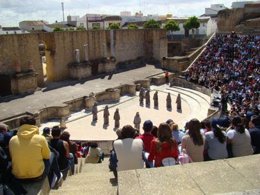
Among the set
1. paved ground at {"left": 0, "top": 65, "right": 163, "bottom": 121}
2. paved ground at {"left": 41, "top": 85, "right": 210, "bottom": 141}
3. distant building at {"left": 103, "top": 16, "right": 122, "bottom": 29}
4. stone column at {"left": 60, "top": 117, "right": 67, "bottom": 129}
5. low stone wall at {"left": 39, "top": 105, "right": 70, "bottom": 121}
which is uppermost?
distant building at {"left": 103, "top": 16, "right": 122, "bottom": 29}

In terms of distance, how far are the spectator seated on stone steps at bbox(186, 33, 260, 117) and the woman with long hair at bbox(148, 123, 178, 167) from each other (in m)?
12.5

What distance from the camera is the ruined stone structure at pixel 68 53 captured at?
2486 cm

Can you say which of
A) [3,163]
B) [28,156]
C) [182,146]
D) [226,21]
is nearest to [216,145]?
[182,146]

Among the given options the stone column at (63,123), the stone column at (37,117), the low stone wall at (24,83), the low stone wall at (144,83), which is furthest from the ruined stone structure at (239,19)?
the stone column at (37,117)

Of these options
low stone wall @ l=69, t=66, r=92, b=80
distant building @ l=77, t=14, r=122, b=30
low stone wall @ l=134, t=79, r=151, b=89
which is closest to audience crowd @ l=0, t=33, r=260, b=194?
low stone wall @ l=134, t=79, r=151, b=89

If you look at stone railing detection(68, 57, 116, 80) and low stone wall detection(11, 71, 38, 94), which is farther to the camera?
stone railing detection(68, 57, 116, 80)

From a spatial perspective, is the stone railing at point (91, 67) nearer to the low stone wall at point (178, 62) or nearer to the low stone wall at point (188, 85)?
the low stone wall at point (178, 62)

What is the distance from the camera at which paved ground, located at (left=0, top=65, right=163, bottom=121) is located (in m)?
20.9

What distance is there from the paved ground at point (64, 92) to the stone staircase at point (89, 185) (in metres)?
13.2

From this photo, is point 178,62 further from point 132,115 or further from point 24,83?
point 24,83

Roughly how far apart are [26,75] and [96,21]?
5416 cm

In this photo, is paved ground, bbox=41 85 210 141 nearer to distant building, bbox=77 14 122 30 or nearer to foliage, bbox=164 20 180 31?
foliage, bbox=164 20 180 31

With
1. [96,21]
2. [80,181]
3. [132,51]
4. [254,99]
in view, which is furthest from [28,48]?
[96,21]

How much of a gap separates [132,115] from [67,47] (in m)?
11.4
